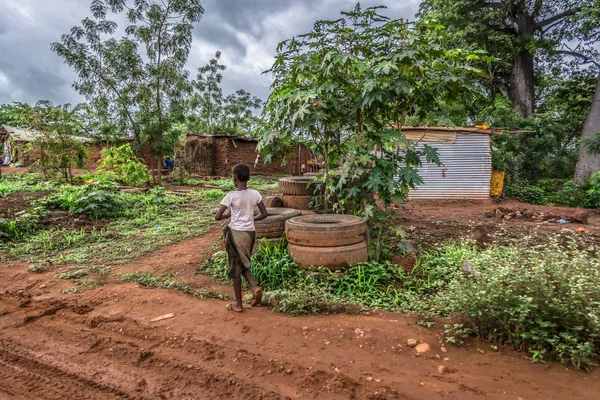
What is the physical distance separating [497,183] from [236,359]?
44.8 ft

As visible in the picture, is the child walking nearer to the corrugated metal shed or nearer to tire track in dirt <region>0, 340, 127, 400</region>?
tire track in dirt <region>0, 340, 127, 400</region>

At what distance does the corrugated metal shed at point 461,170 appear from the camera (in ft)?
42.7

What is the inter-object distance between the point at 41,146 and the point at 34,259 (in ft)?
32.6

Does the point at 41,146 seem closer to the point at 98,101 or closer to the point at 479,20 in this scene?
the point at 98,101

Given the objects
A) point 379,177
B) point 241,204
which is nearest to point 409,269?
point 379,177

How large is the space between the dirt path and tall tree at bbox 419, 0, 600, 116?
16.6m

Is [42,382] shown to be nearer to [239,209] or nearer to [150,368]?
[150,368]

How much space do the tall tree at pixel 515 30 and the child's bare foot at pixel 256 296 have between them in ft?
53.7

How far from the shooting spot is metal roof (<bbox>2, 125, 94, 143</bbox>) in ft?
45.9

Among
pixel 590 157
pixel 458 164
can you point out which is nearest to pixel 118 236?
pixel 458 164

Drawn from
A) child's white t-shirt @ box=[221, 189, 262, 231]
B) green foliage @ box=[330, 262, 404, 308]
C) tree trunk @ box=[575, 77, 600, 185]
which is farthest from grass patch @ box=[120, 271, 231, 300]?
tree trunk @ box=[575, 77, 600, 185]

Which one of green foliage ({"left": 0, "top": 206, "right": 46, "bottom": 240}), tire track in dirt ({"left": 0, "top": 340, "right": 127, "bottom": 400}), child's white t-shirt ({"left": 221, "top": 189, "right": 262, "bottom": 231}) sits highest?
child's white t-shirt ({"left": 221, "top": 189, "right": 262, "bottom": 231})

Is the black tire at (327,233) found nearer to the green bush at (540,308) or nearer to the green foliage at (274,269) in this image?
the green foliage at (274,269)

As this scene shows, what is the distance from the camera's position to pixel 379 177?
490 cm
